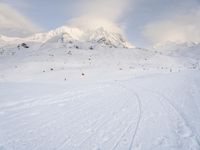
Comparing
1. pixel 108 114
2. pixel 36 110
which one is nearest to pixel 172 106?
pixel 108 114

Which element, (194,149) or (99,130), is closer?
(194,149)

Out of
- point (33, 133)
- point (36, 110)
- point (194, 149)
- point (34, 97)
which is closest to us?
point (194, 149)

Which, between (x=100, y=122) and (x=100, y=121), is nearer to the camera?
(x=100, y=122)

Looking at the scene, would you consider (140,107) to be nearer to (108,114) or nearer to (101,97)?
(108,114)

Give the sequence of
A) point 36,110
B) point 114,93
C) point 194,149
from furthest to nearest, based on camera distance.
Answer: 1. point 114,93
2. point 36,110
3. point 194,149

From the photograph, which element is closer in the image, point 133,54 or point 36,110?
point 36,110

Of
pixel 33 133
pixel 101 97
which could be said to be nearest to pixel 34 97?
pixel 101 97

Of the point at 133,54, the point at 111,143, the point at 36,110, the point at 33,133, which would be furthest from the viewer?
the point at 133,54

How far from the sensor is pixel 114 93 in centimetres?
1255

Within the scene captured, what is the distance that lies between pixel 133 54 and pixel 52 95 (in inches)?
1257

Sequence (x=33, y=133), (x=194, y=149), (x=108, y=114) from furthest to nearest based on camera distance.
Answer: (x=108, y=114), (x=33, y=133), (x=194, y=149)

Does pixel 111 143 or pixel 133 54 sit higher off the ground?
pixel 133 54

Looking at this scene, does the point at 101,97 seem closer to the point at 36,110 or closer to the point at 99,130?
the point at 36,110

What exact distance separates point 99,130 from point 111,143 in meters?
0.95
